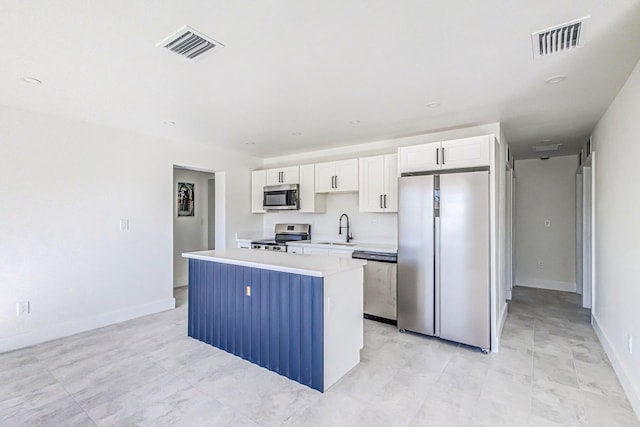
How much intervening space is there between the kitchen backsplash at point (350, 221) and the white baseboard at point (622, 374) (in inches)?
94.6

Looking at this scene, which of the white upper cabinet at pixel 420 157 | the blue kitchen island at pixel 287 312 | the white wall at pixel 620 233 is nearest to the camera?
the white wall at pixel 620 233

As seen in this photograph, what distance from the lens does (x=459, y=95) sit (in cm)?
281

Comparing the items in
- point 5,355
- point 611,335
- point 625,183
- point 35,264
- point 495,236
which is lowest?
point 5,355

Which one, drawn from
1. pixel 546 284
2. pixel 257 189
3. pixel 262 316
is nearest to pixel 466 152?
pixel 262 316

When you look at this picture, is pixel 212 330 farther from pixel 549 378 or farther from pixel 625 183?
pixel 625 183

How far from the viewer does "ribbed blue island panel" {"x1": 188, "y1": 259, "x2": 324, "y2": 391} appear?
7.95 ft

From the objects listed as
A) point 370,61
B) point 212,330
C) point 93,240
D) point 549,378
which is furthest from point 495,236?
point 93,240

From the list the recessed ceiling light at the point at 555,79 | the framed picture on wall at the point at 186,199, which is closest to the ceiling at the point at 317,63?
the recessed ceiling light at the point at 555,79

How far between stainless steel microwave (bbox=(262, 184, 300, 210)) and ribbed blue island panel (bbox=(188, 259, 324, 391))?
2.00 metres

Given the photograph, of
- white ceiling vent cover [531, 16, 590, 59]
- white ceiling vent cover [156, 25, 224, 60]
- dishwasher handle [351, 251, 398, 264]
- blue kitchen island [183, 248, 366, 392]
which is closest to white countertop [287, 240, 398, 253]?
dishwasher handle [351, 251, 398, 264]

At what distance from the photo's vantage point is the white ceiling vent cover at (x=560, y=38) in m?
1.77

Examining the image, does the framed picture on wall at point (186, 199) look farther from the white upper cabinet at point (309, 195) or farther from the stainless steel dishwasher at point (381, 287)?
the stainless steel dishwasher at point (381, 287)

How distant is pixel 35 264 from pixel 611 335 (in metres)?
5.70

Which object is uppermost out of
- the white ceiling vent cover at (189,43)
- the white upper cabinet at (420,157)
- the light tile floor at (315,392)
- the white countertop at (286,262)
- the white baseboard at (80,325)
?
the white ceiling vent cover at (189,43)
